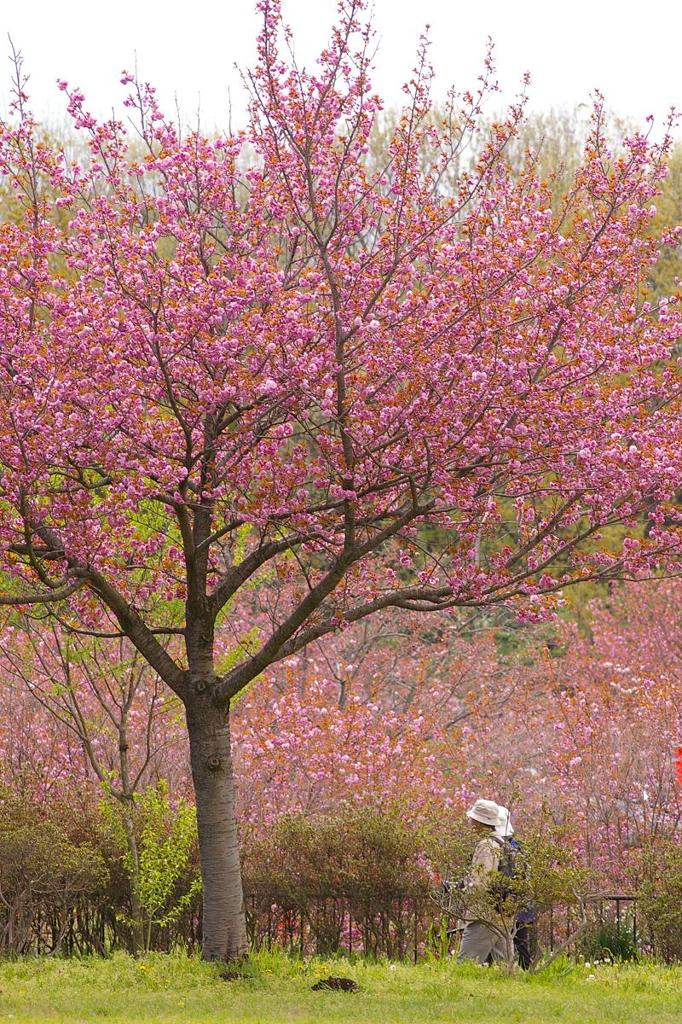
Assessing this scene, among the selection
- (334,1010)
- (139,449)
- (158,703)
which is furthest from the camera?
(158,703)

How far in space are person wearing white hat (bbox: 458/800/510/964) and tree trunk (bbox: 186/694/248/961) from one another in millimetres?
1647

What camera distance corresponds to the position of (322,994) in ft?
26.5

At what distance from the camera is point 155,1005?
7.78 meters

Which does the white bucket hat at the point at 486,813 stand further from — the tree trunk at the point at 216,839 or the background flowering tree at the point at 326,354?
the tree trunk at the point at 216,839

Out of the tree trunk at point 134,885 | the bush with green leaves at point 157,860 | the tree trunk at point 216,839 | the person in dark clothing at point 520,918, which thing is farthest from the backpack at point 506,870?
the tree trunk at point 134,885

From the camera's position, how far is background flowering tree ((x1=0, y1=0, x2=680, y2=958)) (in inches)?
306

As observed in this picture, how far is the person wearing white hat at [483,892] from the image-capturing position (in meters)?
8.53

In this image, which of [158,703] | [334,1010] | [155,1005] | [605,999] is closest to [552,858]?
[605,999]

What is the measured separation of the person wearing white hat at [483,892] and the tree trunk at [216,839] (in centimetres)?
165

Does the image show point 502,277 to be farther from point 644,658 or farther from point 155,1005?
point 644,658

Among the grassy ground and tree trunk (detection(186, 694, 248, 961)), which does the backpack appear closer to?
the grassy ground

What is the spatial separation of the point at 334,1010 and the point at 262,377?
386cm

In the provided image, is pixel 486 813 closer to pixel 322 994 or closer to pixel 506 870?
pixel 506 870

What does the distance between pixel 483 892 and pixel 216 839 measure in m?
1.94
